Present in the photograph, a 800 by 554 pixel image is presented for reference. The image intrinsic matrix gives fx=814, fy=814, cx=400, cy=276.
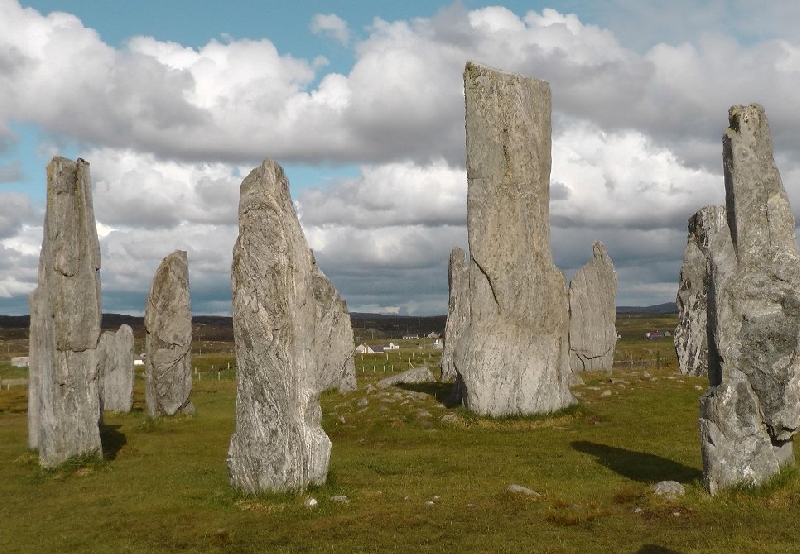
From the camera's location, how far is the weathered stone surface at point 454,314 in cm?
3339

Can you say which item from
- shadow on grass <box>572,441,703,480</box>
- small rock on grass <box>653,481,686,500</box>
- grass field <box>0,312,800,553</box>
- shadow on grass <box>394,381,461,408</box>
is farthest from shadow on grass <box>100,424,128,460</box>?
small rock on grass <box>653,481,686,500</box>

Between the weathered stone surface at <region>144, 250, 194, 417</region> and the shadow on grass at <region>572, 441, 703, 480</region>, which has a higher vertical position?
the weathered stone surface at <region>144, 250, 194, 417</region>

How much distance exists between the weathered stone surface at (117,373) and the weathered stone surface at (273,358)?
17691 millimetres

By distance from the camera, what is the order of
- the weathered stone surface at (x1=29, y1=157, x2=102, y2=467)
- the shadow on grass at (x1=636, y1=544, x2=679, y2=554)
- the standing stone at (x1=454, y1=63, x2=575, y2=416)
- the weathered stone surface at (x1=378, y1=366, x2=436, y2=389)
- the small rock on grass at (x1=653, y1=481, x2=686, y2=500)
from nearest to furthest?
the shadow on grass at (x1=636, y1=544, x2=679, y2=554), the small rock on grass at (x1=653, y1=481, x2=686, y2=500), the weathered stone surface at (x1=29, y1=157, x2=102, y2=467), the standing stone at (x1=454, y1=63, x2=575, y2=416), the weathered stone surface at (x1=378, y1=366, x2=436, y2=389)

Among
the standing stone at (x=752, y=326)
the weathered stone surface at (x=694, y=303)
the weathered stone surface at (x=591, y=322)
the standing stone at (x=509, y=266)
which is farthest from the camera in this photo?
the weathered stone surface at (x=591, y=322)

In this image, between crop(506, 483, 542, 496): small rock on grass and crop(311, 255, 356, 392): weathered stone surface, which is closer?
crop(506, 483, 542, 496): small rock on grass

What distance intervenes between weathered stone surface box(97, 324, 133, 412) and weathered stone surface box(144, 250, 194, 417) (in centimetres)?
395

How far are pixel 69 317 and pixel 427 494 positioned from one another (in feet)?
29.2

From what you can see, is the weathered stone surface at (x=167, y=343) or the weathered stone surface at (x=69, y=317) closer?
the weathered stone surface at (x=69, y=317)

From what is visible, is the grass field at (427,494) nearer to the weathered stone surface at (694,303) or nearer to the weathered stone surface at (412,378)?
the weathered stone surface at (412,378)

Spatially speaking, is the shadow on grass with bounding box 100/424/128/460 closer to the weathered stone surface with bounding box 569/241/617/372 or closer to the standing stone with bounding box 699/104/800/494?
the standing stone with bounding box 699/104/800/494

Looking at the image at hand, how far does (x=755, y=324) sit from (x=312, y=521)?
7.59 meters

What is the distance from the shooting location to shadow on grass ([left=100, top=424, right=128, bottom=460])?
20.2 metres

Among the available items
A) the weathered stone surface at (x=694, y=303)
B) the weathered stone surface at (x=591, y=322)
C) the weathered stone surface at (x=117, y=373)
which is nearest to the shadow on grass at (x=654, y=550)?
the weathered stone surface at (x=694, y=303)
